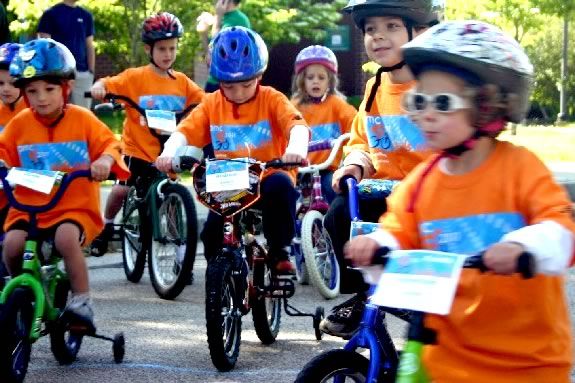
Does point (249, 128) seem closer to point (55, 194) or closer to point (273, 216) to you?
point (273, 216)

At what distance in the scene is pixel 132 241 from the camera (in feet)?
31.4

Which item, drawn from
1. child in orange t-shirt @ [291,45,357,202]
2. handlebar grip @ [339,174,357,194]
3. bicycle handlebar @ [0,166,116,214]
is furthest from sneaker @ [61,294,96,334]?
child in orange t-shirt @ [291,45,357,202]

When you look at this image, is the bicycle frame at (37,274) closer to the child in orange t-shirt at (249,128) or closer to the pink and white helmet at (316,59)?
the child in orange t-shirt at (249,128)

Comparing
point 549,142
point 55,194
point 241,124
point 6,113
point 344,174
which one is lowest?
point 549,142

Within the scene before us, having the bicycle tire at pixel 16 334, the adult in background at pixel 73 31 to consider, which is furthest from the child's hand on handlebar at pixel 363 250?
the adult in background at pixel 73 31

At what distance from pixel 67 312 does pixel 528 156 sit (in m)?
3.20

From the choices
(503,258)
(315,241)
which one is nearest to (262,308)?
(315,241)

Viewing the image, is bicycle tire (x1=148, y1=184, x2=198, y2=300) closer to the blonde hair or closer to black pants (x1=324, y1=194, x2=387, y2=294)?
the blonde hair

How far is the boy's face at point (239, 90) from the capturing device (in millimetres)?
7258

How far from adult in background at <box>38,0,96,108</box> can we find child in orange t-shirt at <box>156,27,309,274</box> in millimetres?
5971

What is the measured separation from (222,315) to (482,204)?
2936 millimetres

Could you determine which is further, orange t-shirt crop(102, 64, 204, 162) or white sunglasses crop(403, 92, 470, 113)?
orange t-shirt crop(102, 64, 204, 162)

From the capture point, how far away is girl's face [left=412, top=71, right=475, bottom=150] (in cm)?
368

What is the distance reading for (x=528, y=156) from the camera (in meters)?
3.72
